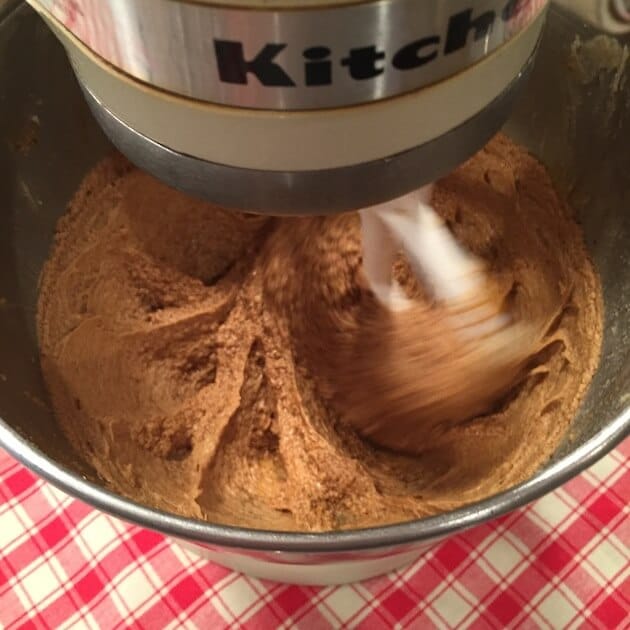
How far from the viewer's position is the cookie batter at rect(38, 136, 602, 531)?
728 mm

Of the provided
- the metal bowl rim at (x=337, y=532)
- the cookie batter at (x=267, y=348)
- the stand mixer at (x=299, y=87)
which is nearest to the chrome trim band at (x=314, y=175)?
the stand mixer at (x=299, y=87)

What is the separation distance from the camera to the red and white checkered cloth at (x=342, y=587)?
703 mm

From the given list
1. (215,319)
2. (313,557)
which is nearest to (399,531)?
(313,557)

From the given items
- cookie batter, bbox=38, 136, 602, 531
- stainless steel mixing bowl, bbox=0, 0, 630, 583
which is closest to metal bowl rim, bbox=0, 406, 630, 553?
stainless steel mixing bowl, bbox=0, 0, 630, 583

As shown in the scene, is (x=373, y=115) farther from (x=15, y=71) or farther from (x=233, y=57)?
(x=15, y=71)

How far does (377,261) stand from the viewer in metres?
0.76

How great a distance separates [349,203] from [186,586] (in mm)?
459

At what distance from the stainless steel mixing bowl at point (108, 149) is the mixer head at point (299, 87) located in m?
0.24

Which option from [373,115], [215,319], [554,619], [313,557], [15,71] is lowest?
[554,619]

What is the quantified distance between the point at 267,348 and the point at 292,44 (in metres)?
0.52

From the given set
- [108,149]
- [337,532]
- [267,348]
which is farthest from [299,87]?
[108,149]

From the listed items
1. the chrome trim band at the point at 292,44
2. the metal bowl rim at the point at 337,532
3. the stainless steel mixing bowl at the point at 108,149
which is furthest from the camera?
the stainless steel mixing bowl at the point at 108,149

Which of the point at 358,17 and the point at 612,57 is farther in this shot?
the point at 612,57

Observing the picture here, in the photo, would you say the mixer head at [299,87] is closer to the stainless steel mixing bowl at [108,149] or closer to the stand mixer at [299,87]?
the stand mixer at [299,87]
